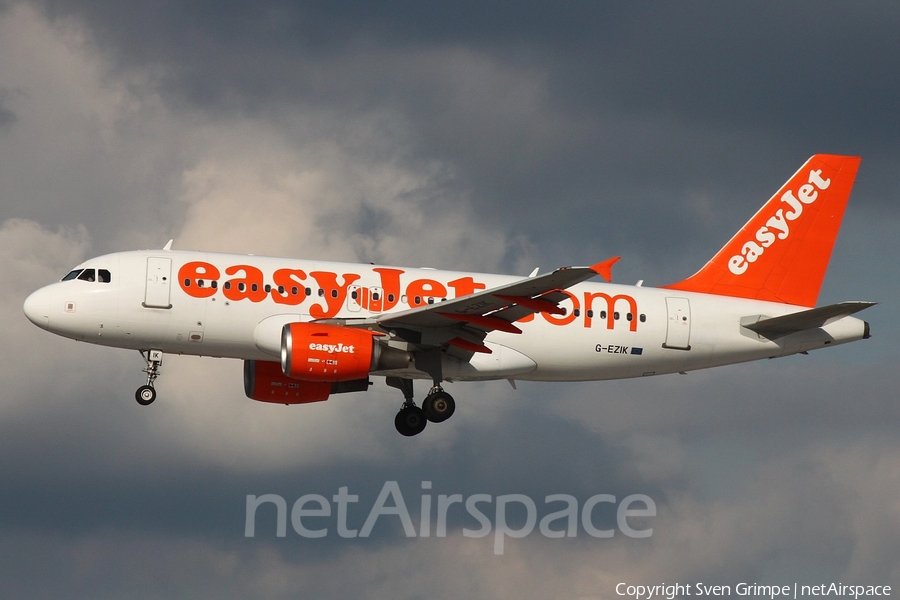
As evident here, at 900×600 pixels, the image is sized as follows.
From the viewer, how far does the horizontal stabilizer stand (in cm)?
4494

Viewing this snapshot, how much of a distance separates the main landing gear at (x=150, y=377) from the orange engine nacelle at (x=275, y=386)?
14.9 ft

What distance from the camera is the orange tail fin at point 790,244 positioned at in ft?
163

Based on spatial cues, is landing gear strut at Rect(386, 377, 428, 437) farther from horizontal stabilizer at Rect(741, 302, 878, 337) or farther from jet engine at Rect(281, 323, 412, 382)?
horizontal stabilizer at Rect(741, 302, 878, 337)

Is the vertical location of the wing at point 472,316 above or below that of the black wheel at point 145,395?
above

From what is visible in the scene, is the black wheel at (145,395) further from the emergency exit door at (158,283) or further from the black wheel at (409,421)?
the black wheel at (409,421)

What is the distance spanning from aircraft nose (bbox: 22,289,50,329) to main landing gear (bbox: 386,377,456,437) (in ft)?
40.5

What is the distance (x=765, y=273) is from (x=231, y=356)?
20.0m

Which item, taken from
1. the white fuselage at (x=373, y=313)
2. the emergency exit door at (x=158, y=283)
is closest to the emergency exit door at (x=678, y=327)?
the white fuselage at (x=373, y=313)

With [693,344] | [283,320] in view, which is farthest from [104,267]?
[693,344]

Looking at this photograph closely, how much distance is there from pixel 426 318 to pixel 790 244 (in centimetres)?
1627

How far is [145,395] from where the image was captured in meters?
43.1

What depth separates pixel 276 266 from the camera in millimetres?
43594

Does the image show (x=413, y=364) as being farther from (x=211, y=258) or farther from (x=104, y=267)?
(x=104, y=267)

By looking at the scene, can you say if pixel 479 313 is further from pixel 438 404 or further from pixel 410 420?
pixel 410 420
